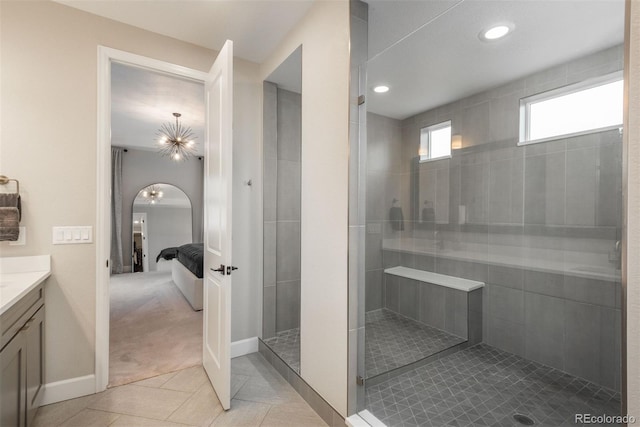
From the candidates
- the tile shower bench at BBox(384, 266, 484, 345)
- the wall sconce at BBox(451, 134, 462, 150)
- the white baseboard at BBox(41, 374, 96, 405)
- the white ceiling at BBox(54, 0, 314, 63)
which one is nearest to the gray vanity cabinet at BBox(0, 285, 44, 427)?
the white baseboard at BBox(41, 374, 96, 405)

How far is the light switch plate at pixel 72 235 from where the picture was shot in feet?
6.48

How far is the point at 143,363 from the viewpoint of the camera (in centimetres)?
246

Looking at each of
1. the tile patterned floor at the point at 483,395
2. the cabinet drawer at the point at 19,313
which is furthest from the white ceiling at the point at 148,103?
the tile patterned floor at the point at 483,395

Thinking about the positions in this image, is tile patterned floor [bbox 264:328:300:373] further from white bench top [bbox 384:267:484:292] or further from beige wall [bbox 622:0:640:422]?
beige wall [bbox 622:0:640:422]

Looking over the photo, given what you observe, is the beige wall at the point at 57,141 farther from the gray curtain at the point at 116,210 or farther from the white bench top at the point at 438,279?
the gray curtain at the point at 116,210

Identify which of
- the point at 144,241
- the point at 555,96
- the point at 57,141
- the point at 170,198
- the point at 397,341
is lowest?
the point at 397,341

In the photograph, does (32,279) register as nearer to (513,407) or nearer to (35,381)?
(35,381)

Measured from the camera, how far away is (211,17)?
212cm

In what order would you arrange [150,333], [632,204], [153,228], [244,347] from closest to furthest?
[632,204] → [244,347] → [150,333] → [153,228]

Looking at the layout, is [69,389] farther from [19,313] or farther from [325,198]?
[325,198]

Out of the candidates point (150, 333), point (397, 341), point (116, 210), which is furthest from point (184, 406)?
point (116, 210)

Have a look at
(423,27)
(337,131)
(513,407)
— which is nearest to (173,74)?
(337,131)

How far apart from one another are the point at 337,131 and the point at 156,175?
234 inches

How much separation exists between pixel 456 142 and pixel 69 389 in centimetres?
359
